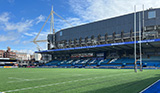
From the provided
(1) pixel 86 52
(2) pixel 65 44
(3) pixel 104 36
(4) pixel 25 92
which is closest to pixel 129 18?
(3) pixel 104 36

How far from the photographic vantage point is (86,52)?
71.1 m

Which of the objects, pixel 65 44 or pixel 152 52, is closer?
pixel 152 52

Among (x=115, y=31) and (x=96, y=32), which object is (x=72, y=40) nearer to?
(x=96, y=32)

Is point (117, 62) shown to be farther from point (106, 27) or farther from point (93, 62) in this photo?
point (106, 27)

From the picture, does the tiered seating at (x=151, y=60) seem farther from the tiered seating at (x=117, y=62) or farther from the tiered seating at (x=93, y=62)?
the tiered seating at (x=93, y=62)

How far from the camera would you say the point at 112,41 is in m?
62.2

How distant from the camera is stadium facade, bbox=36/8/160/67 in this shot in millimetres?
51719

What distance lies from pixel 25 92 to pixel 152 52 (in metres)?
53.1

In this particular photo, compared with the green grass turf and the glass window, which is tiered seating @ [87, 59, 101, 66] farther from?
the green grass turf

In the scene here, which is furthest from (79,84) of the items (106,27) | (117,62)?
(106,27)

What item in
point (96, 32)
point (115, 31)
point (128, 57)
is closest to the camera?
point (128, 57)

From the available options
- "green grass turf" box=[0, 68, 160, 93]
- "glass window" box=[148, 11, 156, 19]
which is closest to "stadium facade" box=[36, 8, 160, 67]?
"glass window" box=[148, 11, 156, 19]

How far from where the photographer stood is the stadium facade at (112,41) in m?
51.7

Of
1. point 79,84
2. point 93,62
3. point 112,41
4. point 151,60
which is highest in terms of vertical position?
point 112,41
